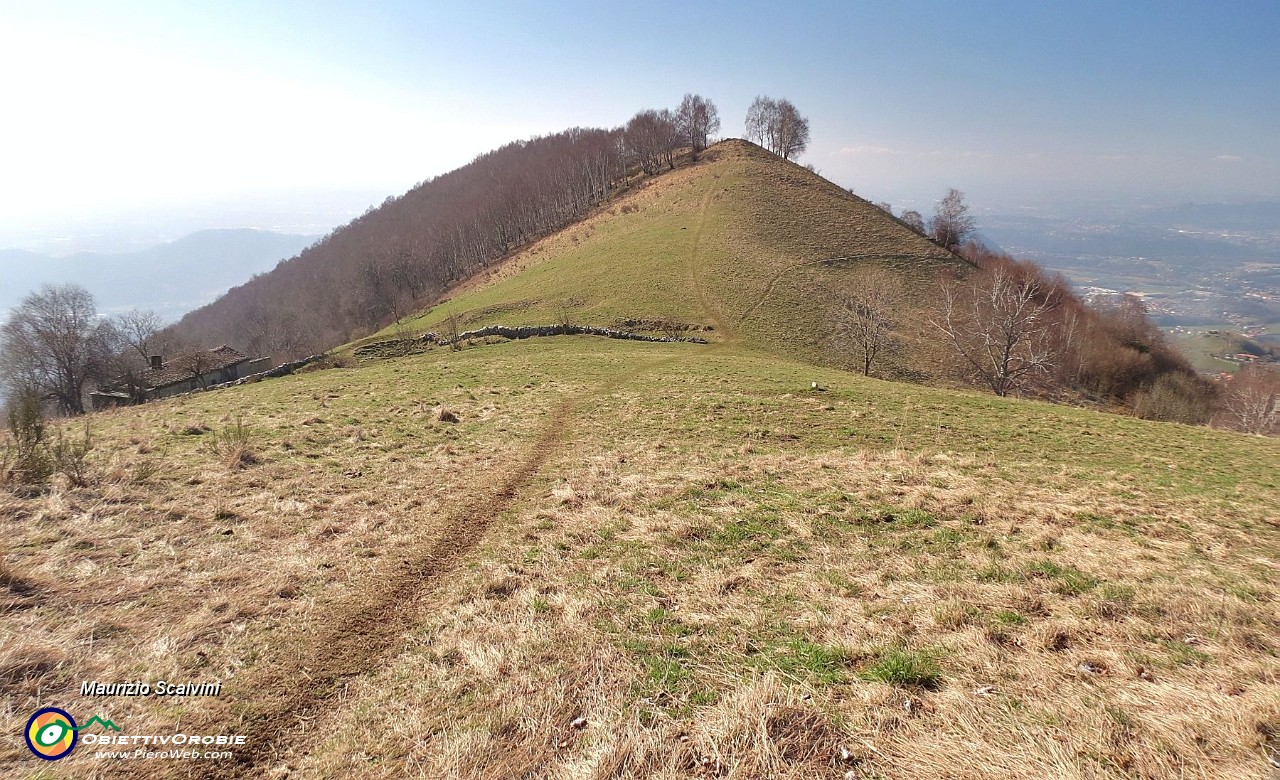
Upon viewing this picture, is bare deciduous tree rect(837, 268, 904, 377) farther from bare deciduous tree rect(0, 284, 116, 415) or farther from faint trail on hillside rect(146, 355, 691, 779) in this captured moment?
bare deciduous tree rect(0, 284, 116, 415)

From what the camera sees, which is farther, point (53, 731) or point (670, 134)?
point (670, 134)

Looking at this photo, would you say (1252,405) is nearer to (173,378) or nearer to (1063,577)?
(1063,577)

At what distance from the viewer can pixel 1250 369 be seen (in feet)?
202

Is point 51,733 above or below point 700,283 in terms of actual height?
below

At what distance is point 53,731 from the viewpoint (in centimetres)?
438

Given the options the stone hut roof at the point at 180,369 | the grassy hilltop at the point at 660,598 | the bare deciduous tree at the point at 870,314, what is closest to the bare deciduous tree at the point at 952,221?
the bare deciduous tree at the point at 870,314

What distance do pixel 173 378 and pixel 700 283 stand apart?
178 ft

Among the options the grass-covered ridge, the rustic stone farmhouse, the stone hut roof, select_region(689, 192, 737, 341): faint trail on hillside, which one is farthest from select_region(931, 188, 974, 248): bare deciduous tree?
the stone hut roof

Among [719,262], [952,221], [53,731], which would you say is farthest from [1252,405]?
[53,731]

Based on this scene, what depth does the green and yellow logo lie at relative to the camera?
4210 mm

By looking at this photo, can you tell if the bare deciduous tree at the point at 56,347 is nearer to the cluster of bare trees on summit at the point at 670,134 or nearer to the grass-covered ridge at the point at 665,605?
the grass-covered ridge at the point at 665,605

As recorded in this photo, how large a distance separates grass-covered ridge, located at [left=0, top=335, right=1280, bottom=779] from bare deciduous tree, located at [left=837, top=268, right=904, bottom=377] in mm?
23010

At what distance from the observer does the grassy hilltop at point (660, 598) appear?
13.6 feet

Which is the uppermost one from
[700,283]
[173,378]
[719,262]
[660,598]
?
[719,262]
